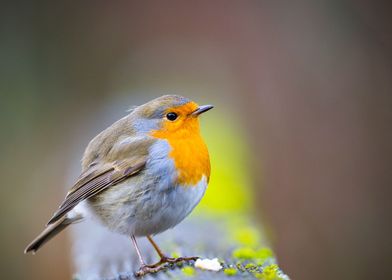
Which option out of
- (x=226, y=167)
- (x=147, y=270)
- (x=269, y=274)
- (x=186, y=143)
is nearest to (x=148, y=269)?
(x=147, y=270)

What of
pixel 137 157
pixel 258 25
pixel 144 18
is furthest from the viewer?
pixel 144 18

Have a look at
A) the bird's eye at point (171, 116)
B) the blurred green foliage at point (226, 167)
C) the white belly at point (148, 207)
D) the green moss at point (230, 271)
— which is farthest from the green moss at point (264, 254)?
the blurred green foliage at point (226, 167)

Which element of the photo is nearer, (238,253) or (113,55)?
(238,253)

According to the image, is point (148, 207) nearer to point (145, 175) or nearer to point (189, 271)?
point (145, 175)

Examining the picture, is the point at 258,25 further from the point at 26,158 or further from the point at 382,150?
the point at 26,158

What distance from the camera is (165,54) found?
9.95 m

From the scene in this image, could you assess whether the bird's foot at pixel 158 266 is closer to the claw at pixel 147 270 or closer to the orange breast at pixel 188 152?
the claw at pixel 147 270

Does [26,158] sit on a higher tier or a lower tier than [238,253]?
higher

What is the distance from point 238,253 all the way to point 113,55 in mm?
8710

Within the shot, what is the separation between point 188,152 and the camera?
360cm

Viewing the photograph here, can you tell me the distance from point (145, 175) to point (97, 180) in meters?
0.36

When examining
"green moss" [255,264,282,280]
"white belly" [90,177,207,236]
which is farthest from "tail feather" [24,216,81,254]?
"green moss" [255,264,282,280]

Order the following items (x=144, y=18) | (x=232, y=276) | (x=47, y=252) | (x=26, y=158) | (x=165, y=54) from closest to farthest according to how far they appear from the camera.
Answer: (x=232, y=276) < (x=47, y=252) < (x=26, y=158) < (x=165, y=54) < (x=144, y=18)

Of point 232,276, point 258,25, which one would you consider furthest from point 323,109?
point 232,276
